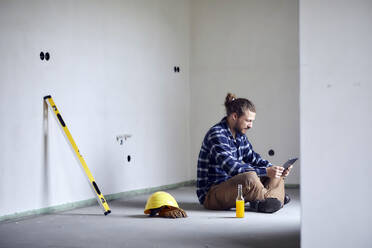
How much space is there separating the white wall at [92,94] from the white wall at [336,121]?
274 cm

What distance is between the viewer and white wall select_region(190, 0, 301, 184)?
7.09 meters

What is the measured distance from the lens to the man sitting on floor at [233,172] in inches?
197

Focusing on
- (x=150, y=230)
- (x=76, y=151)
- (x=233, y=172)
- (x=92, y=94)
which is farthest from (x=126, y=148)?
(x=150, y=230)

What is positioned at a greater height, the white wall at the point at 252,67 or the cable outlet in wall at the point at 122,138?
the white wall at the point at 252,67

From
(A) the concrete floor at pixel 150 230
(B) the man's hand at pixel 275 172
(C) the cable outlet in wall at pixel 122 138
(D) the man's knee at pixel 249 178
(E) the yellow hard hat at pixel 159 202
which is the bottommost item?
(A) the concrete floor at pixel 150 230

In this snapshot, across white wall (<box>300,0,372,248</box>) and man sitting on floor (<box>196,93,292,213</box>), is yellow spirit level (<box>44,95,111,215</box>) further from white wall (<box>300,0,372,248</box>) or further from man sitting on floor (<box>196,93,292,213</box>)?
white wall (<box>300,0,372,248</box>)

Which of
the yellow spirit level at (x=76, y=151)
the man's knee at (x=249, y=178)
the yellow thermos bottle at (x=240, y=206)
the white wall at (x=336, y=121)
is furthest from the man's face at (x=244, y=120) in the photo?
the white wall at (x=336, y=121)

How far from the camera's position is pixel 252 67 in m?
7.28

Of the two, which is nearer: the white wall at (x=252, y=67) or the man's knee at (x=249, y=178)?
the man's knee at (x=249, y=178)

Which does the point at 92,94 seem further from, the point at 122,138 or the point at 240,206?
the point at 240,206

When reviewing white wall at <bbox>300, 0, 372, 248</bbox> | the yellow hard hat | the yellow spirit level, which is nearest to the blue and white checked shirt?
Answer: the yellow hard hat

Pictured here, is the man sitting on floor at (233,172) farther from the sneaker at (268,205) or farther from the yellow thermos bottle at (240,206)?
the yellow thermos bottle at (240,206)

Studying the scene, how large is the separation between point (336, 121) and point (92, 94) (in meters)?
3.31

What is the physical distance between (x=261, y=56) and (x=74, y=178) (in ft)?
9.74
